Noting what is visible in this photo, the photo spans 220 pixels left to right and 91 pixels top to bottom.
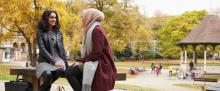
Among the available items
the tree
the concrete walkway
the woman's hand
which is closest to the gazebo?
the concrete walkway

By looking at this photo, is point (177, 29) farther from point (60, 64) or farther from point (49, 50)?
point (60, 64)

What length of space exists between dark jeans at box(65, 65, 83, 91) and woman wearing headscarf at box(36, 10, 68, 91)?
0.36 m

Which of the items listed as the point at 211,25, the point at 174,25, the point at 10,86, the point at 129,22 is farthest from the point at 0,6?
the point at 174,25

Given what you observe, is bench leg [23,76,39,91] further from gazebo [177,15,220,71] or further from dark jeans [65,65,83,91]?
gazebo [177,15,220,71]

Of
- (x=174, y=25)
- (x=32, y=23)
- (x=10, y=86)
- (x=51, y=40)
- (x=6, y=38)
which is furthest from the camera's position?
(x=174, y=25)

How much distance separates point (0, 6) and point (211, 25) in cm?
2098

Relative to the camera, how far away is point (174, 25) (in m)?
76.9

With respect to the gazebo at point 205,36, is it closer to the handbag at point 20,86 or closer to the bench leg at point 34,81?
the bench leg at point 34,81

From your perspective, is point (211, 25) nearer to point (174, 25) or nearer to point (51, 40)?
point (174, 25)

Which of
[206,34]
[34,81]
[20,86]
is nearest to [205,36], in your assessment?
[206,34]

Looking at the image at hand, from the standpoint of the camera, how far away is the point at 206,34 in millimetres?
48250

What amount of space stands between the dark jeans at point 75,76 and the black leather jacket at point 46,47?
45 centimetres

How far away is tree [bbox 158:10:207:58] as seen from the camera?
74.1 m

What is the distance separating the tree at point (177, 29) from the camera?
74125 millimetres
